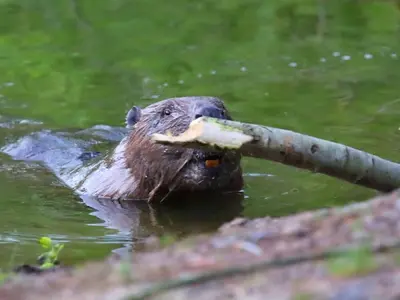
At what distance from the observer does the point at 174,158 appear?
5.87 m

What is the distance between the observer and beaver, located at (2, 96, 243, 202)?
18.9 ft

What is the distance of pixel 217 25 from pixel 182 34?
0.70m

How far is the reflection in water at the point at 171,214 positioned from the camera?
5645 mm

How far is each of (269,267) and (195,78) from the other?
7.35 meters

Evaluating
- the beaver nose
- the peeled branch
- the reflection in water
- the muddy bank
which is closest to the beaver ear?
the reflection in water

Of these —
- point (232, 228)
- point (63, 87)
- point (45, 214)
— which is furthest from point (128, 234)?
point (63, 87)

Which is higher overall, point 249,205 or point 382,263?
point 382,263

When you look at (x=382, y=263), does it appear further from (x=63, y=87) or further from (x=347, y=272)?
(x=63, y=87)

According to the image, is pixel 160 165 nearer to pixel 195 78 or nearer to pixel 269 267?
pixel 269 267

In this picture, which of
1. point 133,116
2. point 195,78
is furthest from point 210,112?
point 195,78

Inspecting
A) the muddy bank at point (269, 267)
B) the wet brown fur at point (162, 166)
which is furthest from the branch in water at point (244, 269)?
the wet brown fur at point (162, 166)

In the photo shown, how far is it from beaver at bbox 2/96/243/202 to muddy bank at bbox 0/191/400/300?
257 centimetres

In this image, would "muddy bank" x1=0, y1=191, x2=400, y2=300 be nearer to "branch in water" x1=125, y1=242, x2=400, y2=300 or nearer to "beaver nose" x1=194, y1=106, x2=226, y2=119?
"branch in water" x1=125, y1=242, x2=400, y2=300

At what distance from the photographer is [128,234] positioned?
5.47m
